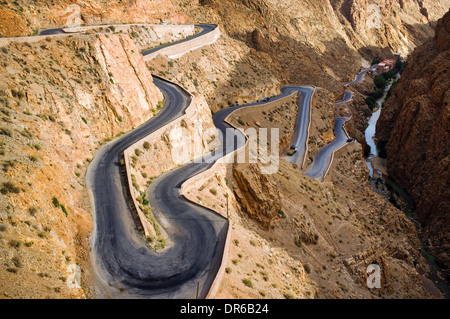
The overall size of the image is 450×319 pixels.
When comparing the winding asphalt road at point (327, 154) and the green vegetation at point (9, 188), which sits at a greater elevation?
the green vegetation at point (9, 188)

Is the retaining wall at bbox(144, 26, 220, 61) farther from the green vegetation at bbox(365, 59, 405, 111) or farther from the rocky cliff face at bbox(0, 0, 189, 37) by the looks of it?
the green vegetation at bbox(365, 59, 405, 111)

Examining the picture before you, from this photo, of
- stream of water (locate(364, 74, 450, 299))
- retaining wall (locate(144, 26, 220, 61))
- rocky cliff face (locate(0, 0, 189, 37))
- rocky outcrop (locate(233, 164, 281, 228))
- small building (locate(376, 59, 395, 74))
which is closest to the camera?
rocky outcrop (locate(233, 164, 281, 228))

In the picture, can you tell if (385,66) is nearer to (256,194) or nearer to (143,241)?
(256,194)

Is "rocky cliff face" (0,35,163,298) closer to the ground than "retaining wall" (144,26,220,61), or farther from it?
closer to the ground

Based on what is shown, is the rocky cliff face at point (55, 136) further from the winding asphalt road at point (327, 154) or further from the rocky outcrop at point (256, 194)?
the winding asphalt road at point (327, 154)

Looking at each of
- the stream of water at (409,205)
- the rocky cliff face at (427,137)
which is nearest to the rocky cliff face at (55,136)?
the stream of water at (409,205)

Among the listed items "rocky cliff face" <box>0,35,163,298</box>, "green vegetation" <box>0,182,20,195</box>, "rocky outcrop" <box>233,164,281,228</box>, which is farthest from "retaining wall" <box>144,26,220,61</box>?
"green vegetation" <box>0,182,20,195</box>

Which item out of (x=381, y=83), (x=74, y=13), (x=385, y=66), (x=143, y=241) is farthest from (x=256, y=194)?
(x=385, y=66)
